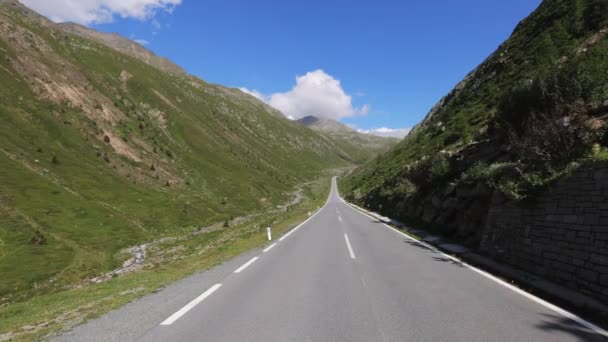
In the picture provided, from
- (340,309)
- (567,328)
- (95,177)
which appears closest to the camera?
(567,328)

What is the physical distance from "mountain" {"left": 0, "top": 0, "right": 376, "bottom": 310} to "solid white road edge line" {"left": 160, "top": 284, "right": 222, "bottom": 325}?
16.9 meters

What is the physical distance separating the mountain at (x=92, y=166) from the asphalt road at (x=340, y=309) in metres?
17.4

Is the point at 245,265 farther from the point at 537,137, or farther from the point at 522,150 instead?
the point at 537,137

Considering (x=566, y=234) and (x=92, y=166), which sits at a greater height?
(x=92, y=166)

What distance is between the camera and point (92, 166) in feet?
152

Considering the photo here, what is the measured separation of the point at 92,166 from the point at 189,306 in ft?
154

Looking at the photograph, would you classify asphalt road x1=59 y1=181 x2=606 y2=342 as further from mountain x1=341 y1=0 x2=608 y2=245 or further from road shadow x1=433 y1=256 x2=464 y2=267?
mountain x1=341 y1=0 x2=608 y2=245

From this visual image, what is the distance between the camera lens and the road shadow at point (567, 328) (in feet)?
17.5

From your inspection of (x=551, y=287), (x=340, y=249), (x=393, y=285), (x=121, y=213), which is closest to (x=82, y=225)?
(x=121, y=213)

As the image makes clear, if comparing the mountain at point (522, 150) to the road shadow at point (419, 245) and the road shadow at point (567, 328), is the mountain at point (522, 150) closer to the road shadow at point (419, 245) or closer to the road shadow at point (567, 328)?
the road shadow at point (419, 245)

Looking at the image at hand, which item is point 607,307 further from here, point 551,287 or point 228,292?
point 228,292

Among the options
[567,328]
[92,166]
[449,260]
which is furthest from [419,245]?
[92,166]

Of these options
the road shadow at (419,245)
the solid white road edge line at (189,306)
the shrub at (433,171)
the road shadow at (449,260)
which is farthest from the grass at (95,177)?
the shrub at (433,171)

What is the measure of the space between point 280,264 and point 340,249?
4023 mm
